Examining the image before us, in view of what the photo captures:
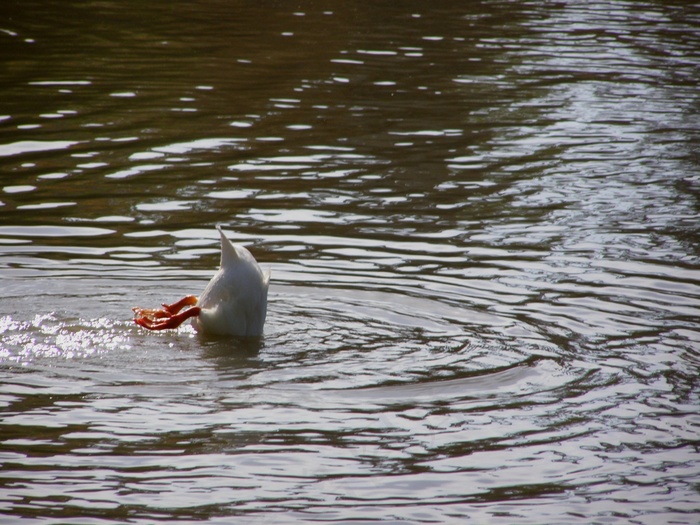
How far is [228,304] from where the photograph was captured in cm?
602

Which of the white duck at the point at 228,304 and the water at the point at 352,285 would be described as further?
the white duck at the point at 228,304

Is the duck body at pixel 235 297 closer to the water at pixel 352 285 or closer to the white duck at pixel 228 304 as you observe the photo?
the white duck at pixel 228 304

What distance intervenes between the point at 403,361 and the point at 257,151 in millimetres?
4875

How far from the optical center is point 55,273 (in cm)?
700

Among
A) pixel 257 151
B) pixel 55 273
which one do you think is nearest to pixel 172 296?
pixel 55 273

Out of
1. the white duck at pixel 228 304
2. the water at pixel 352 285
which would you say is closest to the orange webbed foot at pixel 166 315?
the white duck at pixel 228 304

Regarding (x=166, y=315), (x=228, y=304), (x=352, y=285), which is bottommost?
(x=352, y=285)

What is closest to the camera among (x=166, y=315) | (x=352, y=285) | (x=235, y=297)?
(x=235, y=297)

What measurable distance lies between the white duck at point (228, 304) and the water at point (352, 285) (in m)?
0.17

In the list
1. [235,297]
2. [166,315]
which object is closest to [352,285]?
[235,297]

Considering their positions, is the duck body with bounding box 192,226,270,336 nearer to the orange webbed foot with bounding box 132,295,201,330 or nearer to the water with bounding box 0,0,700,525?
the orange webbed foot with bounding box 132,295,201,330

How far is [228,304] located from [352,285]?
1.17m

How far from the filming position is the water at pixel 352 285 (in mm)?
4598

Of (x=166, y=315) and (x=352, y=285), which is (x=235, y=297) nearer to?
(x=166, y=315)
